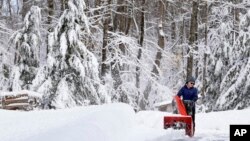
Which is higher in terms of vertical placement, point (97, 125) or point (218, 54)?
point (97, 125)

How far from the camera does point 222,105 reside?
25.3m

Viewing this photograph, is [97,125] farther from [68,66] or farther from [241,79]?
[241,79]

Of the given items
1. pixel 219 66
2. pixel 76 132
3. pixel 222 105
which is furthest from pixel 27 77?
pixel 76 132

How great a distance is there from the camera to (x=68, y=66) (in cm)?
1962

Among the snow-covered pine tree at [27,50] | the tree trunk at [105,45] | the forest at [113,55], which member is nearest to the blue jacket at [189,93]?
the forest at [113,55]

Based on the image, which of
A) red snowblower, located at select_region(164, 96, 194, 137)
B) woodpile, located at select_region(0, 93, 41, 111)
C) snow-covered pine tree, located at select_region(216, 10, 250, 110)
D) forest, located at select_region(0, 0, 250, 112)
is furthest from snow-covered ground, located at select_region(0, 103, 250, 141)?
snow-covered pine tree, located at select_region(216, 10, 250, 110)

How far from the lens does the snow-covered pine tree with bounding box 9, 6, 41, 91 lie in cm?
2247

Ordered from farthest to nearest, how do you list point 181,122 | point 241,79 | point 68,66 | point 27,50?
point 241,79, point 27,50, point 68,66, point 181,122

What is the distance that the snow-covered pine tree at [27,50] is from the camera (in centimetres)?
2247

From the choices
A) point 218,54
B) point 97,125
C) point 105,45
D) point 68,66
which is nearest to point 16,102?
point 68,66

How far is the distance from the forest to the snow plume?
4cm

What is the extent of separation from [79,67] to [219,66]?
11958 mm

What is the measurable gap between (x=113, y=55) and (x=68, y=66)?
→ 580 cm

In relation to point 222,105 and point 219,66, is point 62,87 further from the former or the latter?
point 219,66
